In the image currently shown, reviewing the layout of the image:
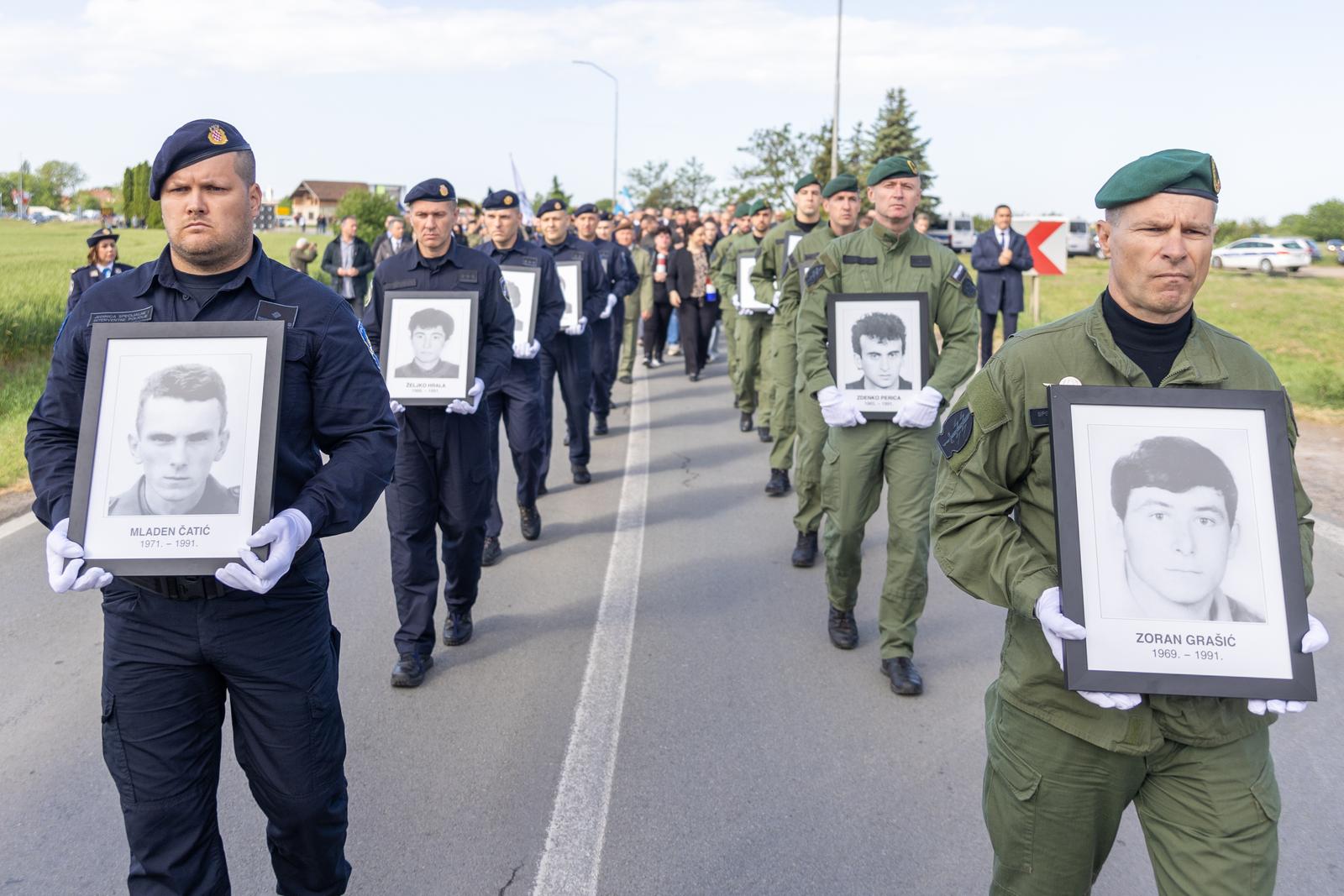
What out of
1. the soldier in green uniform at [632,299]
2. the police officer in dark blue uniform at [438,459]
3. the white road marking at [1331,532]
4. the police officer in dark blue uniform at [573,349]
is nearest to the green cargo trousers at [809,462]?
the police officer in dark blue uniform at [438,459]

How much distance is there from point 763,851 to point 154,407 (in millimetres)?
2269

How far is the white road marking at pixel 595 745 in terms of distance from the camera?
3645 mm

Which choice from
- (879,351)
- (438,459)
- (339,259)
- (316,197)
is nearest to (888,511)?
(879,351)

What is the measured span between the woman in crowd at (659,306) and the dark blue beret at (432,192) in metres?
10.2

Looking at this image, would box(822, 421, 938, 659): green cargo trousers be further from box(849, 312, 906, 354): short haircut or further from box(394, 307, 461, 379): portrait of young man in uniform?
box(394, 307, 461, 379): portrait of young man in uniform

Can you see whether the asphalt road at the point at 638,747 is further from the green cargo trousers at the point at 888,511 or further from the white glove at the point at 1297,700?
the white glove at the point at 1297,700

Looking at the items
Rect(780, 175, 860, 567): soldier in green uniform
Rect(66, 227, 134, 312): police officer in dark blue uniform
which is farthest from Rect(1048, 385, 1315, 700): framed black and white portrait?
Rect(66, 227, 134, 312): police officer in dark blue uniform

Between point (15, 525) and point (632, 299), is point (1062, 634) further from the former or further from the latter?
point (632, 299)

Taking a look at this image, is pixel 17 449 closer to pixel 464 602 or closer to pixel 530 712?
pixel 464 602

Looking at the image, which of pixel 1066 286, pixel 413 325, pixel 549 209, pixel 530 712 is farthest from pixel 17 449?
pixel 1066 286

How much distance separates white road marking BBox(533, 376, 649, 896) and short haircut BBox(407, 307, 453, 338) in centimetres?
173

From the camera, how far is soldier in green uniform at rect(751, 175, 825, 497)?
8.91m

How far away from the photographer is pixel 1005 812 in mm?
2680

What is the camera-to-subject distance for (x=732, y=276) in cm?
1312
